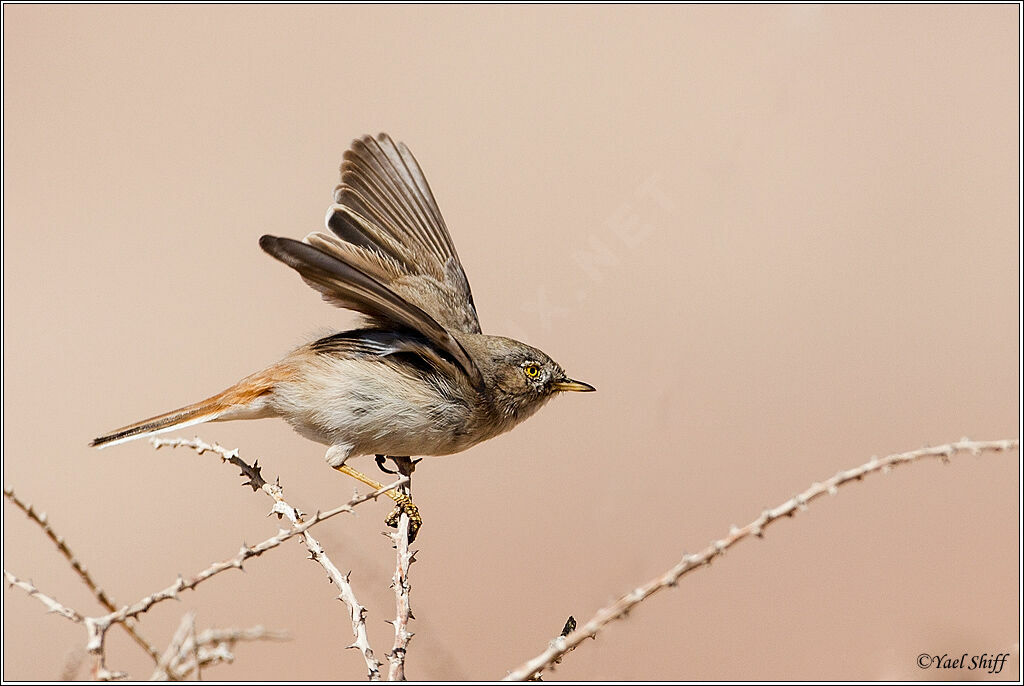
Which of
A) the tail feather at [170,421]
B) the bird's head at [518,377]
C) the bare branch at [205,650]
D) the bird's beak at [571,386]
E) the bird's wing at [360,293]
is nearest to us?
the bare branch at [205,650]

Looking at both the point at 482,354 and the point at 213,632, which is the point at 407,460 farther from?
the point at 213,632

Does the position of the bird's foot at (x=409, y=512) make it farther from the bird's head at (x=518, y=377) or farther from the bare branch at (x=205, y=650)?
the bare branch at (x=205, y=650)

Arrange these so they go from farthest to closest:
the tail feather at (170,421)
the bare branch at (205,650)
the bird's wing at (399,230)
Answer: the bird's wing at (399,230)
the tail feather at (170,421)
the bare branch at (205,650)

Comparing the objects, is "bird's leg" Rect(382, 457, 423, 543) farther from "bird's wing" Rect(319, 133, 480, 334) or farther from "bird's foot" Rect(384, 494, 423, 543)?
"bird's wing" Rect(319, 133, 480, 334)

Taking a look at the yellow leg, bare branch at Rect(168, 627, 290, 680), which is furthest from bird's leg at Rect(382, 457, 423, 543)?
bare branch at Rect(168, 627, 290, 680)

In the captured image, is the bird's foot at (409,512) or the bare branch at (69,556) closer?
the bare branch at (69,556)

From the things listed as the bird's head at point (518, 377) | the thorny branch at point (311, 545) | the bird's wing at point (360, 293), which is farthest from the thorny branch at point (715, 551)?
the bird's head at point (518, 377)

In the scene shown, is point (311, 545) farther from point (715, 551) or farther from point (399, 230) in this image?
point (399, 230)
